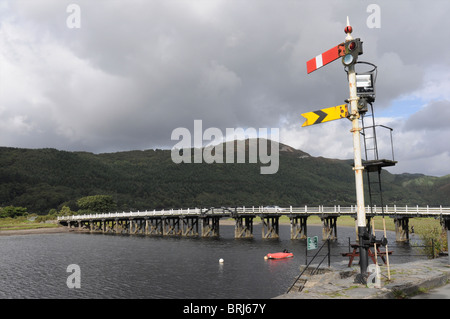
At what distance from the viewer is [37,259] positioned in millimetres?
40812

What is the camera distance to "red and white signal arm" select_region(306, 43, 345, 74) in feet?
39.4

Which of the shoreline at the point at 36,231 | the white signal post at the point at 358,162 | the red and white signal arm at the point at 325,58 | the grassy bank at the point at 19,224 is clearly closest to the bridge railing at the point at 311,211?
the shoreline at the point at 36,231

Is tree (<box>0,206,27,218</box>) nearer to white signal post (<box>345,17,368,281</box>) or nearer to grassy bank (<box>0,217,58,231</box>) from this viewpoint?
grassy bank (<box>0,217,58,231</box>)

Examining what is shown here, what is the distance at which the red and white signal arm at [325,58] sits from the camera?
472 inches

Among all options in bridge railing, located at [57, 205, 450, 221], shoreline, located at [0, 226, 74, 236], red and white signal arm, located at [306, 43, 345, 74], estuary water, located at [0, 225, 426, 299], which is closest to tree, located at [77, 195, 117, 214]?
shoreline, located at [0, 226, 74, 236]

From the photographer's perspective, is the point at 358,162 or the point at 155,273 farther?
the point at 155,273

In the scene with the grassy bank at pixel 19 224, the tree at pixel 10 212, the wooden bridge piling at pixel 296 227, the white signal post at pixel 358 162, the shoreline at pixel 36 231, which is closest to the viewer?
the white signal post at pixel 358 162

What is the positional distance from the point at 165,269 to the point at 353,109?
26.2 metres

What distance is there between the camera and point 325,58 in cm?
1234

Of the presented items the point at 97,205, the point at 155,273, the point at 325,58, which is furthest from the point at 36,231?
the point at 325,58

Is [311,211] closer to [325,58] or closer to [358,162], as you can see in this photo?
[358,162]

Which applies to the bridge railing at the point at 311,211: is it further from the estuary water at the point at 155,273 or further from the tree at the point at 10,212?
the tree at the point at 10,212

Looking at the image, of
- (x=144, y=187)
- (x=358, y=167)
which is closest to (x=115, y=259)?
(x=358, y=167)
